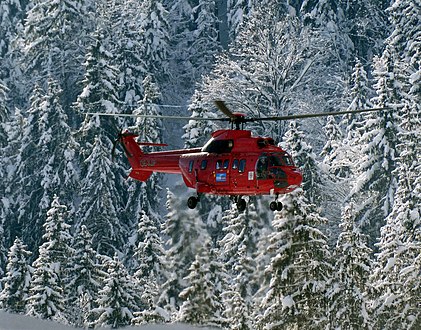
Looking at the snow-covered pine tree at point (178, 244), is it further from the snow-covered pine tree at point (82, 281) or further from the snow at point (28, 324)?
the snow at point (28, 324)

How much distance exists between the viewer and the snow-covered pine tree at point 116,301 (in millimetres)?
47719

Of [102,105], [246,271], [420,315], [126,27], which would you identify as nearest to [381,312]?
[420,315]

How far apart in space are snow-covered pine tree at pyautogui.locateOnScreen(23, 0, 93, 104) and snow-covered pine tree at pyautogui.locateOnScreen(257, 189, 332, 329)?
Answer: 141 ft

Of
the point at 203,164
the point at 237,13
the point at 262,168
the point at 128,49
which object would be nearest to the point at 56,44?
the point at 128,49

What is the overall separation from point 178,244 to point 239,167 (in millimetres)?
22676

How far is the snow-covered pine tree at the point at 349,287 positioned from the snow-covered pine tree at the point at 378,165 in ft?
56.5

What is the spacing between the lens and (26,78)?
85812 millimetres

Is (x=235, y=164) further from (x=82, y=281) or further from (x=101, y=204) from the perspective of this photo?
(x=101, y=204)

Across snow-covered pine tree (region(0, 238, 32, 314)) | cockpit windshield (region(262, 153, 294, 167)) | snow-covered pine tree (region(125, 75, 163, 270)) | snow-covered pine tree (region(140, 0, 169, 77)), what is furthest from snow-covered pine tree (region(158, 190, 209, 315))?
snow-covered pine tree (region(140, 0, 169, 77))

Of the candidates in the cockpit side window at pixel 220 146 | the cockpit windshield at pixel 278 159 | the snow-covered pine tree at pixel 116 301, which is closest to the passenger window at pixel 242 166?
the cockpit windshield at pixel 278 159

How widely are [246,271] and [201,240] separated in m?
2.38

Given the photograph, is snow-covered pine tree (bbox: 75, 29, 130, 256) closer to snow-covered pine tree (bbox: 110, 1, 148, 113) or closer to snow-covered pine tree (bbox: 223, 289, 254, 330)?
snow-covered pine tree (bbox: 110, 1, 148, 113)

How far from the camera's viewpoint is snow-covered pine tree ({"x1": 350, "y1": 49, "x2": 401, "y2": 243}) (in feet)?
193

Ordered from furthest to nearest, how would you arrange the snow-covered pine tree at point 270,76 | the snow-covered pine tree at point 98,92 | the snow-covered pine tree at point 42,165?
the snow-covered pine tree at point 98,92, the snow-covered pine tree at point 42,165, the snow-covered pine tree at point 270,76
